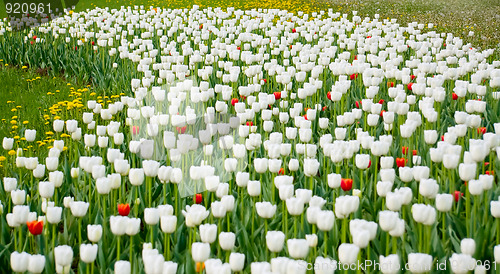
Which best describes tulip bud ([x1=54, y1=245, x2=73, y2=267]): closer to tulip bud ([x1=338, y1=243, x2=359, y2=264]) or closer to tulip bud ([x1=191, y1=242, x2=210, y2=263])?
tulip bud ([x1=191, y1=242, x2=210, y2=263])

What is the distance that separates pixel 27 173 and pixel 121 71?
389cm

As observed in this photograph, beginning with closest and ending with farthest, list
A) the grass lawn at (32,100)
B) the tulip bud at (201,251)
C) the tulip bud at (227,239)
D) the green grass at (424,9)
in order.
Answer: the tulip bud at (201,251) < the tulip bud at (227,239) < the grass lawn at (32,100) < the green grass at (424,9)

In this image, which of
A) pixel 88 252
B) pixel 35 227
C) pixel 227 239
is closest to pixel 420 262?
pixel 227 239

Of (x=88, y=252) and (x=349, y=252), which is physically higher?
(x=349, y=252)

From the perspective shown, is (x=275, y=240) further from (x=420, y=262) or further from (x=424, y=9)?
(x=424, y=9)

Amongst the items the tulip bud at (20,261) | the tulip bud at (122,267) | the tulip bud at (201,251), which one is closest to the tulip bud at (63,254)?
the tulip bud at (20,261)

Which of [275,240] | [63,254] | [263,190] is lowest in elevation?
[263,190]

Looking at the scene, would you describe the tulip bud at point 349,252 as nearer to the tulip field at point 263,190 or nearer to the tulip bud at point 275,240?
the tulip field at point 263,190

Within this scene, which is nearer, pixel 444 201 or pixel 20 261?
pixel 20 261

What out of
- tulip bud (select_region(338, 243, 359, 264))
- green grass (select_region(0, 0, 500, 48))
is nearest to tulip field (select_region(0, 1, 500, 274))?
tulip bud (select_region(338, 243, 359, 264))

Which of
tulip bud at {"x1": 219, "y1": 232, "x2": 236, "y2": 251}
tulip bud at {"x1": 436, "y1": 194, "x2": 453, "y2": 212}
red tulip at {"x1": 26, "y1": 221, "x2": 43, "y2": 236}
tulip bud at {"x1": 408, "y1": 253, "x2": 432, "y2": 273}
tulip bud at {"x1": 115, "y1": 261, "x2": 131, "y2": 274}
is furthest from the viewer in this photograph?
red tulip at {"x1": 26, "y1": 221, "x2": 43, "y2": 236}

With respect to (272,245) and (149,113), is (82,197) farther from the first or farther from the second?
(272,245)

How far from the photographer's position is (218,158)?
4.93 metres

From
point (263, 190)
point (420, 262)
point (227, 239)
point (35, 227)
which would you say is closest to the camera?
point (420, 262)
